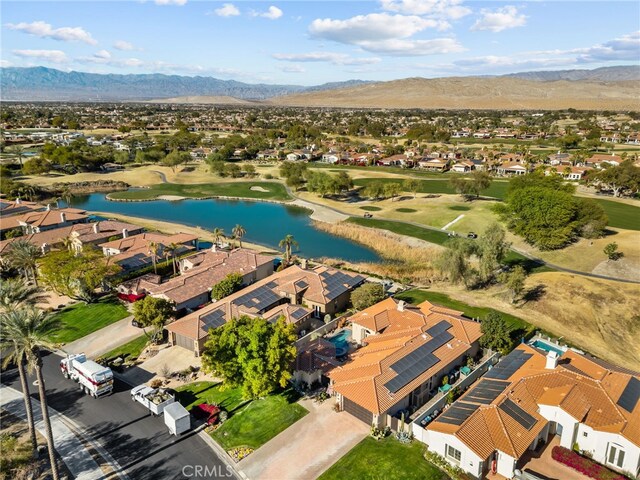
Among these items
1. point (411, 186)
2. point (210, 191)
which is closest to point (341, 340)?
point (411, 186)

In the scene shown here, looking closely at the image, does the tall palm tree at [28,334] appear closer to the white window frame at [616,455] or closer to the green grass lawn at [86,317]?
the green grass lawn at [86,317]

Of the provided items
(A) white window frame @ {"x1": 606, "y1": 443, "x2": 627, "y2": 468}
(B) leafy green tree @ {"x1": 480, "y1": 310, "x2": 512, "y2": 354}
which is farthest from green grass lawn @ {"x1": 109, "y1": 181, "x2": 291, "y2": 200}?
(A) white window frame @ {"x1": 606, "y1": 443, "x2": 627, "y2": 468}

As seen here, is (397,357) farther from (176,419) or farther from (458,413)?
(176,419)

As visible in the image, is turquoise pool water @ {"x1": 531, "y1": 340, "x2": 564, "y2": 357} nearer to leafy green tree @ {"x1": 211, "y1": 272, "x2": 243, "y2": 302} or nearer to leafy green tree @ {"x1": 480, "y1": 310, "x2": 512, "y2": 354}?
leafy green tree @ {"x1": 480, "y1": 310, "x2": 512, "y2": 354}

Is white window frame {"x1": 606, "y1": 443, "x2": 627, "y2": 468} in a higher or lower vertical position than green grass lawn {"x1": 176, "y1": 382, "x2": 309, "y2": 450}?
higher

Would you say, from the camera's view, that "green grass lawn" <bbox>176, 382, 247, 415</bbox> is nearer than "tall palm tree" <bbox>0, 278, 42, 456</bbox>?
No

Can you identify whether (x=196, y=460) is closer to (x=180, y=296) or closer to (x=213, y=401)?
(x=213, y=401)
